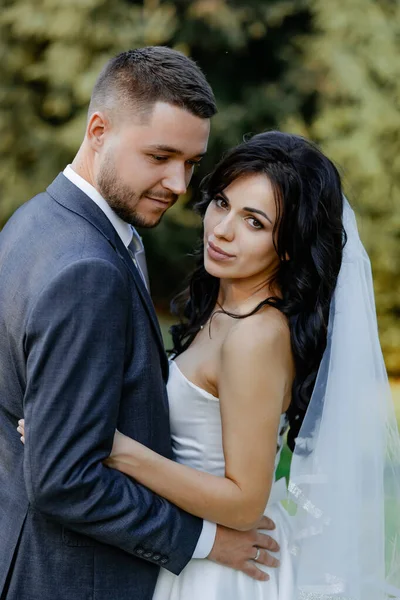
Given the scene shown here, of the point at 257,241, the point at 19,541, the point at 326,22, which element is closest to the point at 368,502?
the point at 257,241

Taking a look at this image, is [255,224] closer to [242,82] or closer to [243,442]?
[243,442]

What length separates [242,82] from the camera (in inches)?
463

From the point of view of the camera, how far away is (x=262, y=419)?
2.48 metres

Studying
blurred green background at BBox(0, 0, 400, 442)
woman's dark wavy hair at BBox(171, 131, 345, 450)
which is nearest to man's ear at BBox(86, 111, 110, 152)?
woman's dark wavy hair at BBox(171, 131, 345, 450)

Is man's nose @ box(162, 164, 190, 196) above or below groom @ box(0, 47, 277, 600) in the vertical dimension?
above

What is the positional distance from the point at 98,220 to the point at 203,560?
113 centimetres

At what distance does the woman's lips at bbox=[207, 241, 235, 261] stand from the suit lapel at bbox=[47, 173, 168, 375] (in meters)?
0.42

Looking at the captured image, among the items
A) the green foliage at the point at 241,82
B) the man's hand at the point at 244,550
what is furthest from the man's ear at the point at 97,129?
the green foliage at the point at 241,82

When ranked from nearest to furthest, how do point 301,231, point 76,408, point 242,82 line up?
1. point 76,408
2. point 301,231
3. point 242,82

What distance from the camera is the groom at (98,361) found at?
2082 mm

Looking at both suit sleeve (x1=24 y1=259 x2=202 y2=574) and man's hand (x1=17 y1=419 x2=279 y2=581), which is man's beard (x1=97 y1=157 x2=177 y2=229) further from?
man's hand (x1=17 y1=419 x2=279 y2=581)

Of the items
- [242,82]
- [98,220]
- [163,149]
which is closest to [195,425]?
[98,220]

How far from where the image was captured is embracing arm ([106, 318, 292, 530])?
7.97 feet

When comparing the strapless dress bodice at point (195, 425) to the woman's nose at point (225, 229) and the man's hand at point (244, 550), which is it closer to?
the man's hand at point (244, 550)
